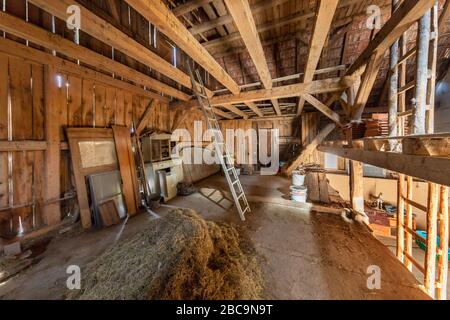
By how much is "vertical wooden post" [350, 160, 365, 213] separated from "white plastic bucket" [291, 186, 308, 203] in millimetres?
909

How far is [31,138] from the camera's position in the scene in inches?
90.8

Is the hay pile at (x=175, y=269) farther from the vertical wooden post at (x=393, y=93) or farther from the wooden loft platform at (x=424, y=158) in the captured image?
the vertical wooden post at (x=393, y=93)

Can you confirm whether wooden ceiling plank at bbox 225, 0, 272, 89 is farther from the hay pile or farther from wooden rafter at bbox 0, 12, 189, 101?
the hay pile

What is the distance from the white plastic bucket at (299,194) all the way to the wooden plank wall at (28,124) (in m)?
4.22

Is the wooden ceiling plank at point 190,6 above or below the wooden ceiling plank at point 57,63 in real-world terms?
above

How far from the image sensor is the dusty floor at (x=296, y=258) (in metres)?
1.47

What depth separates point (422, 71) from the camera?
166cm

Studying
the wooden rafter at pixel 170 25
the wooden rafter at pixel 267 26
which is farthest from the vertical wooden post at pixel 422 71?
the wooden rafter at pixel 170 25

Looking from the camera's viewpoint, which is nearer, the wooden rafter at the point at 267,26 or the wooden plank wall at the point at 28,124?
the wooden plank wall at the point at 28,124

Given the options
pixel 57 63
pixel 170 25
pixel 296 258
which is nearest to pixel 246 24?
pixel 170 25

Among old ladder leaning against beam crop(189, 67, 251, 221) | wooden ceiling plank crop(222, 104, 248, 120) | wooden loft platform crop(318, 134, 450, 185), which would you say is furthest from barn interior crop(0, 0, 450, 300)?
wooden ceiling plank crop(222, 104, 248, 120)

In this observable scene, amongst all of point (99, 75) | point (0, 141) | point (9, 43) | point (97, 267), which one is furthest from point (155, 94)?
point (97, 267)
